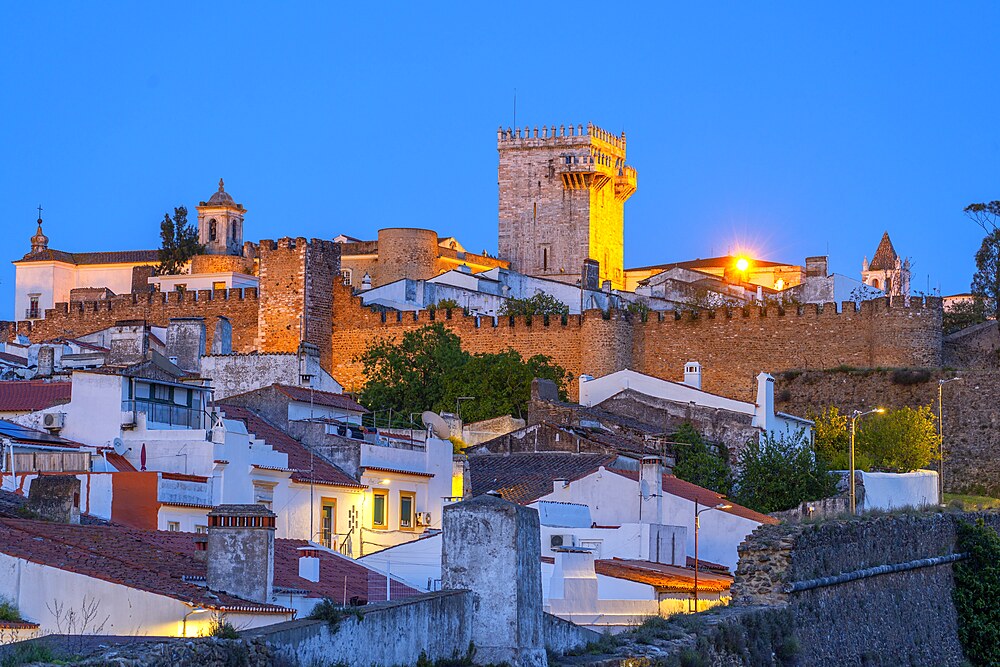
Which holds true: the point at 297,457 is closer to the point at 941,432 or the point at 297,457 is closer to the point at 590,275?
the point at 941,432

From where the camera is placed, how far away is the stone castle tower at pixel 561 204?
84.0 meters

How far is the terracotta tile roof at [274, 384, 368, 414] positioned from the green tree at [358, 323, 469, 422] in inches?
444

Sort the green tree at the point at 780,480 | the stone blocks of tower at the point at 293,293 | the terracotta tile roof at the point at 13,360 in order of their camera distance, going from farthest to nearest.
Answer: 1. the stone blocks of tower at the point at 293,293
2. the terracotta tile roof at the point at 13,360
3. the green tree at the point at 780,480

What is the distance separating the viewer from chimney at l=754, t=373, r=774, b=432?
45500 mm

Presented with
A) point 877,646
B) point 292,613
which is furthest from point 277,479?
point 292,613

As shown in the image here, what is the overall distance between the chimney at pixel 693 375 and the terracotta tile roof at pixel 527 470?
17.7m

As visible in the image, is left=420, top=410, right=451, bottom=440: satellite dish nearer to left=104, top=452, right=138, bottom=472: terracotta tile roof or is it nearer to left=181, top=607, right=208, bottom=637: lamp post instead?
left=104, top=452, right=138, bottom=472: terracotta tile roof

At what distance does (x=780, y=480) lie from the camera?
1554 inches

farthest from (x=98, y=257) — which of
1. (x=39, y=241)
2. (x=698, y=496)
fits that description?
(x=698, y=496)

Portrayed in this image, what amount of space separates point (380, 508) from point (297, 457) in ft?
4.77

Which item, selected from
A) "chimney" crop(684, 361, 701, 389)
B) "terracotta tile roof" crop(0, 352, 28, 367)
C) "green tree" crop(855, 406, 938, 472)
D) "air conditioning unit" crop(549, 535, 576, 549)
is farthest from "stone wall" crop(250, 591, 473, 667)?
"chimney" crop(684, 361, 701, 389)

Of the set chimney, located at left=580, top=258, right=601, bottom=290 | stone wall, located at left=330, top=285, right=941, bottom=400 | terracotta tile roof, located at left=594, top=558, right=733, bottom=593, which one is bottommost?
terracotta tile roof, located at left=594, top=558, right=733, bottom=593

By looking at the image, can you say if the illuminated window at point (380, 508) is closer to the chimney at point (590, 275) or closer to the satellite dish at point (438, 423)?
the satellite dish at point (438, 423)

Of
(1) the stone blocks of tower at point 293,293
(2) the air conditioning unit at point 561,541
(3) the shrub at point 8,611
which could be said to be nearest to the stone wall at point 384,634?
(3) the shrub at point 8,611
